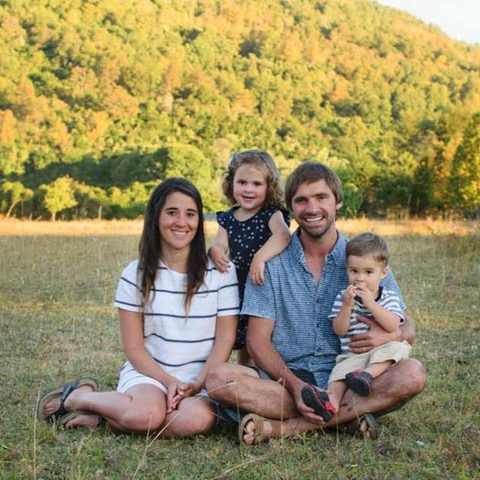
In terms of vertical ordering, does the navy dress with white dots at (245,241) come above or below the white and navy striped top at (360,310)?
above

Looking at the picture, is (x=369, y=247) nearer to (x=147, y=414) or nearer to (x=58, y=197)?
(x=147, y=414)

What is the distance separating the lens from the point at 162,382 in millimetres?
3662

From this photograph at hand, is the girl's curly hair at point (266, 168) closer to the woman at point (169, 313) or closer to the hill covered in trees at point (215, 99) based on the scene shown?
the woman at point (169, 313)

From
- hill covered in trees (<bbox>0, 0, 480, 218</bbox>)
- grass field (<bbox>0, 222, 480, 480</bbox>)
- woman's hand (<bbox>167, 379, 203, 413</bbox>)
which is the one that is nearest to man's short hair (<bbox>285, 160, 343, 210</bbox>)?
woman's hand (<bbox>167, 379, 203, 413</bbox>)

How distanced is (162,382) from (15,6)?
5926cm

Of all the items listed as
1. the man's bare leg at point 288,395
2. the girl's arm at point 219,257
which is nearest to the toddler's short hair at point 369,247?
the man's bare leg at point 288,395

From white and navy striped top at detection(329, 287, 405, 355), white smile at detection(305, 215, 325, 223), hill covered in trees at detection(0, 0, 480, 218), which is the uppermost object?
hill covered in trees at detection(0, 0, 480, 218)

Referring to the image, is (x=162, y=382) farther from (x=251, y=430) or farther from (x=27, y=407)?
(x=27, y=407)

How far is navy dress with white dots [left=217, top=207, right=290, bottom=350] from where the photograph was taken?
13.3 ft

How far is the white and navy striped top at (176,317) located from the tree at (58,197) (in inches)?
1246

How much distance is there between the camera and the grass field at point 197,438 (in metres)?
3.11

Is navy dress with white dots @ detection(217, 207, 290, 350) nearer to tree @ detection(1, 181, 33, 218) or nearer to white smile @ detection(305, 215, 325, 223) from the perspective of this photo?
white smile @ detection(305, 215, 325, 223)

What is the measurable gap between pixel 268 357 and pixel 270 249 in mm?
549

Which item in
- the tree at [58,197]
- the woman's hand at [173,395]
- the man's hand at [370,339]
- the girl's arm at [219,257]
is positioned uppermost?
the girl's arm at [219,257]
